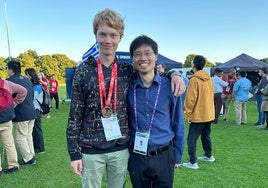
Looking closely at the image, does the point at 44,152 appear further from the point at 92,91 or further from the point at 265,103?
the point at 265,103

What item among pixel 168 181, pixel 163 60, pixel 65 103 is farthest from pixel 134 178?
pixel 65 103

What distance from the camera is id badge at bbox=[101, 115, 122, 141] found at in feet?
7.09

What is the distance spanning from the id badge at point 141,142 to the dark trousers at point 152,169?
57 millimetres

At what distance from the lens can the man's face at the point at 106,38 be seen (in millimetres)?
2152

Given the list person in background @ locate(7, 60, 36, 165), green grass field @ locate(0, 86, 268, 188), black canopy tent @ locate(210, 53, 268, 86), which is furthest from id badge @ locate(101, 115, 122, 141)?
black canopy tent @ locate(210, 53, 268, 86)

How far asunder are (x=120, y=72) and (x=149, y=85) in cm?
25

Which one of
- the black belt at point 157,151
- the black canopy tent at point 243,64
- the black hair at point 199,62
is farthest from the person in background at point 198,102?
the black canopy tent at point 243,64

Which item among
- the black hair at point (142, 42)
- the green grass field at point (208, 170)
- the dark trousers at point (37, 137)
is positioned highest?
the black hair at point (142, 42)

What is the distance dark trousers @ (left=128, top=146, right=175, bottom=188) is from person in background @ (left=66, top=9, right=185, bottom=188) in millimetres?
163

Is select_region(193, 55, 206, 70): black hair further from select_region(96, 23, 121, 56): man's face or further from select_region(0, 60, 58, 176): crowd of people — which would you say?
select_region(96, 23, 121, 56): man's face

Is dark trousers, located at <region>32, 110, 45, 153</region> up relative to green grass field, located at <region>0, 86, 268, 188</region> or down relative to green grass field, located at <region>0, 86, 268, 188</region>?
up

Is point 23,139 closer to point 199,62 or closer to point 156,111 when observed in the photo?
point 199,62

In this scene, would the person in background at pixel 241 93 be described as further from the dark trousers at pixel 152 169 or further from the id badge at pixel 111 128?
the id badge at pixel 111 128

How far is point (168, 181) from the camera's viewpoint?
2410 millimetres
